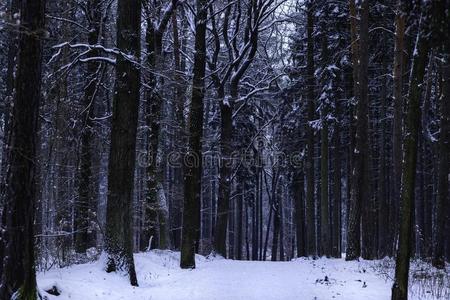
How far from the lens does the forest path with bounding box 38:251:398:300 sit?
29.9ft

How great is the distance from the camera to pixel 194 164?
14.6 m

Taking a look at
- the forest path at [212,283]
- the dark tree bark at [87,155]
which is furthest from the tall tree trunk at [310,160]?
the dark tree bark at [87,155]

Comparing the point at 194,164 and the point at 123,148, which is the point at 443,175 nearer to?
the point at 194,164

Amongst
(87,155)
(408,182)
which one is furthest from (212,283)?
(87,155)

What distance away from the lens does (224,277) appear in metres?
13.0

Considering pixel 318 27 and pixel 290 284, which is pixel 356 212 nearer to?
pixel 290 284

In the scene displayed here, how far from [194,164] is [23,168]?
26.4ft

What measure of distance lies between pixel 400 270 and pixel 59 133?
9533 mm

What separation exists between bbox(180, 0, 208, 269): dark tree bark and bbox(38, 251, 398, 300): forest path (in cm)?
75

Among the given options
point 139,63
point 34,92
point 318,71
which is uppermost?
point 318,71

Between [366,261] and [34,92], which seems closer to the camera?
[34,92]

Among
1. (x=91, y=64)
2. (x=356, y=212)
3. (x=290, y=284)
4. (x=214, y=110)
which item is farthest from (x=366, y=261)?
(x=214, y=110)

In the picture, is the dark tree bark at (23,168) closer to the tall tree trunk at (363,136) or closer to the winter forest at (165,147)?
the winter forest at (165,147)

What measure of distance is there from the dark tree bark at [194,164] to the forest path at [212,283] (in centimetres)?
75
